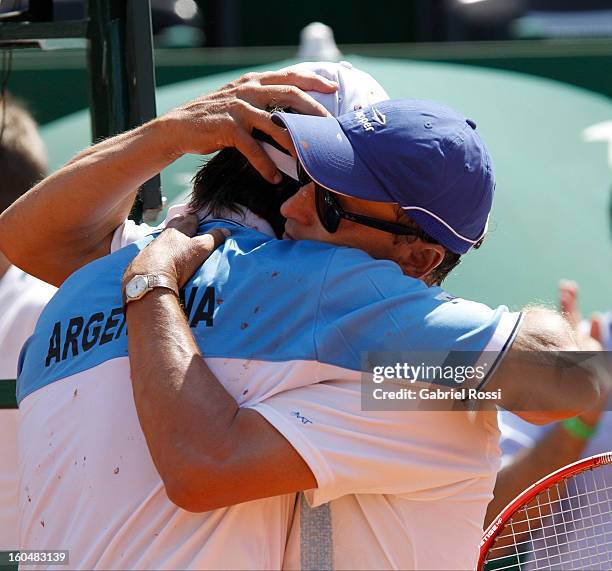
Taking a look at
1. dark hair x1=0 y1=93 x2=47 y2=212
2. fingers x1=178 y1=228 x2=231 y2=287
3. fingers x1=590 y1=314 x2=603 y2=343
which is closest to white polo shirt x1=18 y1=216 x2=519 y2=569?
fingers x1=178 y1=228 x2=231 y2=287

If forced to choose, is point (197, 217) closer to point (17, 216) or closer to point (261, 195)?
point (261, 195)

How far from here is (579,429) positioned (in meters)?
2.48

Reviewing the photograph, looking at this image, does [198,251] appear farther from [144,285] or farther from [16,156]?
[16,156]

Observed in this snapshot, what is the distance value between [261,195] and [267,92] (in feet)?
0.52

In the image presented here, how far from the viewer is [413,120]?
5.35ft

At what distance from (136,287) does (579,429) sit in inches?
50.3

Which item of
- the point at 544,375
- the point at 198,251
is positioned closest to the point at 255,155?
the point at 198,251

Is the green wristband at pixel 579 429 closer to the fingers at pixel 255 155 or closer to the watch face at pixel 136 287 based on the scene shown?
the fingers at pixel 255 155

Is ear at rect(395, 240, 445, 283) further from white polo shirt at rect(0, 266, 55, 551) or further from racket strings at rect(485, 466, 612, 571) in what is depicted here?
white polo shirt at rect(0, 266, 55, 551)

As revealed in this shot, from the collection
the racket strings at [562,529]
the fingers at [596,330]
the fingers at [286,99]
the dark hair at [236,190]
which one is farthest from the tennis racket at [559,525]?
the fingers at [596,330]

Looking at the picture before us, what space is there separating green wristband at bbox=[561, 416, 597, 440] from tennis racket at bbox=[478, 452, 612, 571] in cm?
42

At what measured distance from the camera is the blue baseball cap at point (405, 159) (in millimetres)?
1609

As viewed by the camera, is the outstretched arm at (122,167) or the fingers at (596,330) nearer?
the outstretched arm at (122,167)

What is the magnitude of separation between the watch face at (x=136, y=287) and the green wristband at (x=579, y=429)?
4.08 feet
